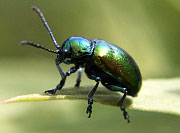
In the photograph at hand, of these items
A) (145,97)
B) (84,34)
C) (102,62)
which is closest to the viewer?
(102,62)

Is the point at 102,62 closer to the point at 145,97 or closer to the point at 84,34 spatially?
the point at 145,97

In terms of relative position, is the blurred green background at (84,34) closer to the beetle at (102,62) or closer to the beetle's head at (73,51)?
the beetle at (102,62)

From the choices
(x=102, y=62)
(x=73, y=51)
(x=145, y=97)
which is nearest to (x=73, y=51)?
(x=73, y=51)

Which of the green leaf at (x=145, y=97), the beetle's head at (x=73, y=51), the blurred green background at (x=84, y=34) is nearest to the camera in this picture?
the green leaf at (x=145, y=97)

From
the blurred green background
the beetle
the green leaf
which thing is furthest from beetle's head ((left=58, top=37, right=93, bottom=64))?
the blurred green background

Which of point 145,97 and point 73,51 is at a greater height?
point 73,51

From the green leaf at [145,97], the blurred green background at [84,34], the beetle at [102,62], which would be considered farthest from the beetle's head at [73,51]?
the blurred green background at [84,34]

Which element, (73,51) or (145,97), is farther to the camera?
(145,97)
